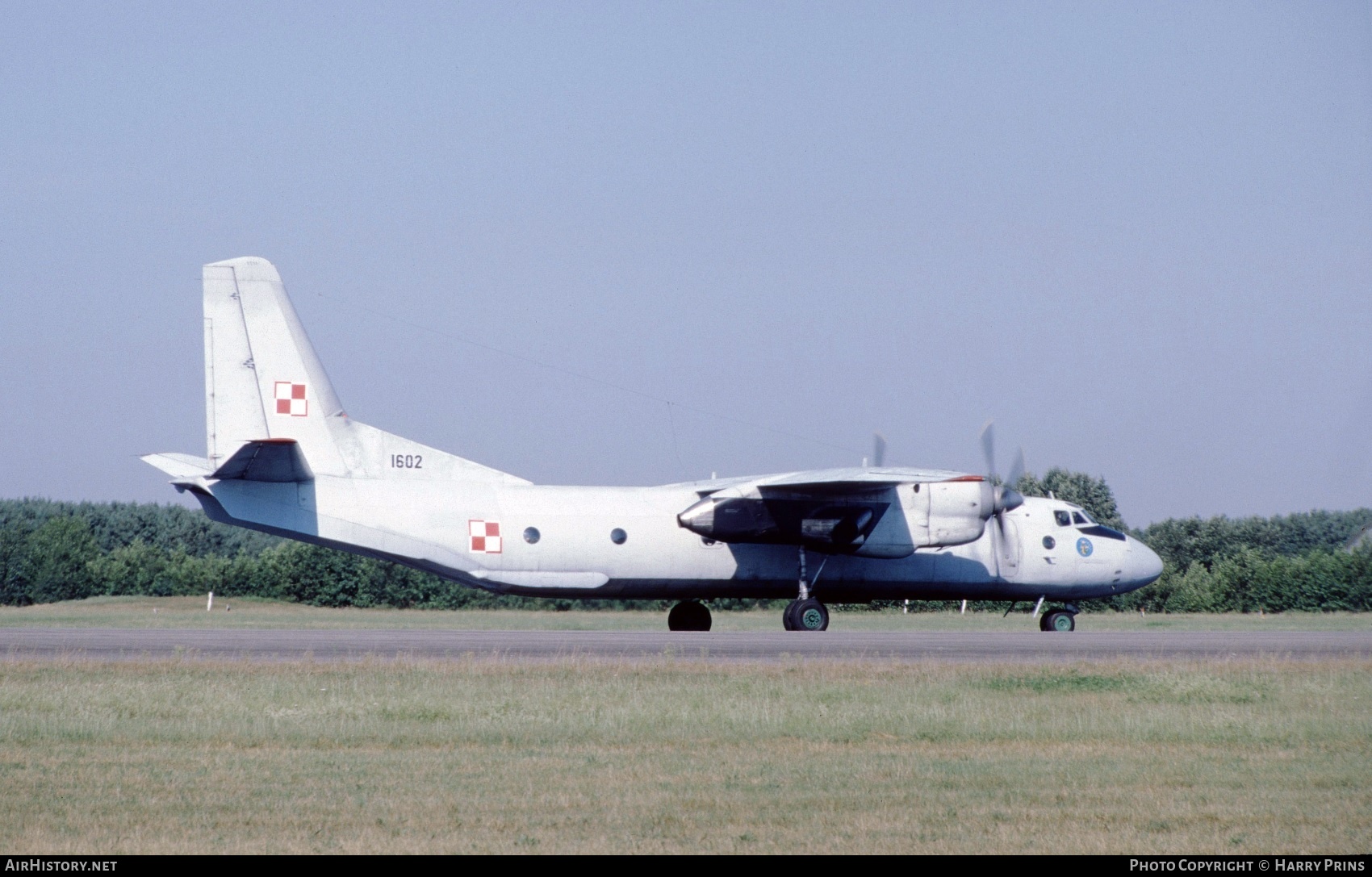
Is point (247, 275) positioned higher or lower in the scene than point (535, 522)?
higher

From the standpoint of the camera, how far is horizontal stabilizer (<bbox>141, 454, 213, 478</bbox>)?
91.3ft

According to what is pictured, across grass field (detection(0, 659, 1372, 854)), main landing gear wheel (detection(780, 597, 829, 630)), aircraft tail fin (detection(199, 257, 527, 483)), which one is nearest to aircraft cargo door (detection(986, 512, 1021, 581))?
main landing gear wheel (detection(780, 597, 829, 630))

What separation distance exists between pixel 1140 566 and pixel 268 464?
72.1 feet

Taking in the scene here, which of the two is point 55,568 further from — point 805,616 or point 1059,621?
point 1059,621

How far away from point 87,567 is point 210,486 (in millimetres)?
45345

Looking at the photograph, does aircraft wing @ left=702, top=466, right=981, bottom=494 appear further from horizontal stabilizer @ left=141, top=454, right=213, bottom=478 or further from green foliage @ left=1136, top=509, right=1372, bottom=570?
green foliage @ left=1136, top=509, right=1372, bottom=570

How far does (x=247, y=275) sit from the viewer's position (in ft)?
95.2

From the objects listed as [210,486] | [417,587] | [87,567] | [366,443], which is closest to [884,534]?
[366,443]

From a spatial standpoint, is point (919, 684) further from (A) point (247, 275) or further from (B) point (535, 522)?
(A) point (247, 275)

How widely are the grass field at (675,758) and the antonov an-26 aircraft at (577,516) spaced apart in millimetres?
8250

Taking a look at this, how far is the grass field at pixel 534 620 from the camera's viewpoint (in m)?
36.8

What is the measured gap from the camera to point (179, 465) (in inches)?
1109

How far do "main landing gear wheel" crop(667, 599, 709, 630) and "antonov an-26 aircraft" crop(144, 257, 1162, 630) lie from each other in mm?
45

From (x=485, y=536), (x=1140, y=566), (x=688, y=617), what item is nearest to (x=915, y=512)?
(x=688, y=617)
